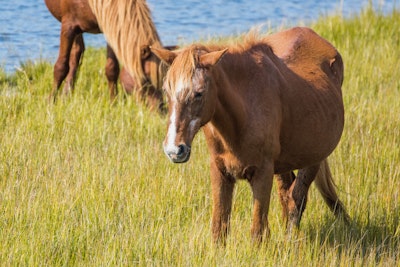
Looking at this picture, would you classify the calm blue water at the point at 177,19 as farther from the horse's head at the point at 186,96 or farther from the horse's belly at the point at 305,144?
the horse's head at the point at 186,96

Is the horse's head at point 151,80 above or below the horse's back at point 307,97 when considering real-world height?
below

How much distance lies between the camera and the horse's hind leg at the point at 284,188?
6.03 metres

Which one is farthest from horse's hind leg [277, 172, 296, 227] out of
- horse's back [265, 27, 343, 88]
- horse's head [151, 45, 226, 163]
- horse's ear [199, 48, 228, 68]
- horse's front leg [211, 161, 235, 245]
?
horse's ear [199, 48, 228, 68]

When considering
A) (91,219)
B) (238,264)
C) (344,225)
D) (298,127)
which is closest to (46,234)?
(91,219)

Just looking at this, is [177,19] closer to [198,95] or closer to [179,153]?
[198,95]

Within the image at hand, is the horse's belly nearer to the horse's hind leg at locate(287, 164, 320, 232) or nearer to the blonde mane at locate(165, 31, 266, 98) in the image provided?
the horse's hind leg at locate(287, 164, 320, 232)

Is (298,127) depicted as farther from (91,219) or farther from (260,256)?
(91,219)

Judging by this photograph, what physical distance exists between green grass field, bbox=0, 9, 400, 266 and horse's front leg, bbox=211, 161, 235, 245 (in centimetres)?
7

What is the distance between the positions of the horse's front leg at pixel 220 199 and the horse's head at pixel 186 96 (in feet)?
1.96

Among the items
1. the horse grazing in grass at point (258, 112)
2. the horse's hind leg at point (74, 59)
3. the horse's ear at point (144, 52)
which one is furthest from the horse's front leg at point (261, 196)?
the horse's hind leg at point (74, 59)

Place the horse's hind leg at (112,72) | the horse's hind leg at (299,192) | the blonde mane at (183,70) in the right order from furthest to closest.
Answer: the horse's hind leg at (112,72) < the horse's hind leg at (299,192) < the blonde mane at (183,70)

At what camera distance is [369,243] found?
5859 millimetres

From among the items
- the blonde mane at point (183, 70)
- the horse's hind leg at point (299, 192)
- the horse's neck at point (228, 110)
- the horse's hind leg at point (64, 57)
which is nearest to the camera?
the blonde mane at point (183, 70)

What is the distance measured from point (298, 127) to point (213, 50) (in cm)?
80
